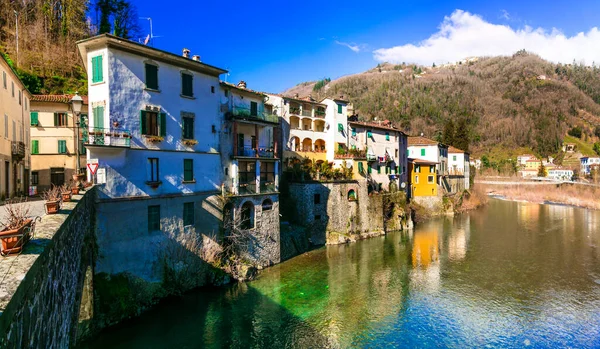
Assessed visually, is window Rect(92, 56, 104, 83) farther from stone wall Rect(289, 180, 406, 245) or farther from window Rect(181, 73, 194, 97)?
stone wall Rect(289, 180, 406, 245)

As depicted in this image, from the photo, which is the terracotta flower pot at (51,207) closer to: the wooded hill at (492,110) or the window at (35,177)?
the window at (35,177)

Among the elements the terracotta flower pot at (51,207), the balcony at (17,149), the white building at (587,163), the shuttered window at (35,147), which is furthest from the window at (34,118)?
the white building at (587,163)

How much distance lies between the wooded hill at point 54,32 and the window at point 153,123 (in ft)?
83.0

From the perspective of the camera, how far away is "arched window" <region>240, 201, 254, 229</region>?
88.0ft

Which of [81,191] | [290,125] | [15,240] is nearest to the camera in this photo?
[15,240]

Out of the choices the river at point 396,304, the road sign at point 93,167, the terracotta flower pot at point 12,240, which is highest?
the road sign at point 93,167

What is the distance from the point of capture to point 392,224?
43.4 m

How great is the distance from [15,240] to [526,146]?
178 meters

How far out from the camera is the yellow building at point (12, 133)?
60.6 ft

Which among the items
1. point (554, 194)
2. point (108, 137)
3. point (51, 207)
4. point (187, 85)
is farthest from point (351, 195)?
point (554, 194)

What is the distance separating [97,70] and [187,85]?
5540 mm

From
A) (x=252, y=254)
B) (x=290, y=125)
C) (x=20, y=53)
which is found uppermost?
(x=20, y=53)

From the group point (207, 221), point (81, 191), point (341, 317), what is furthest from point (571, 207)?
point (81, 191)

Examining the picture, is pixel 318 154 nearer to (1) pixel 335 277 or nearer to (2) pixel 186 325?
(1) pixel 335 277
